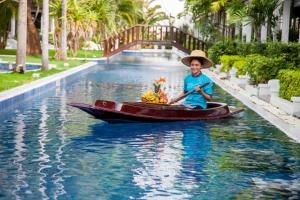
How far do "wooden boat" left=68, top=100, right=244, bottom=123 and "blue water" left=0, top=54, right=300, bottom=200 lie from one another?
0.50 ft

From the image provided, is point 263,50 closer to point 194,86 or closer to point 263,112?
point 263,112

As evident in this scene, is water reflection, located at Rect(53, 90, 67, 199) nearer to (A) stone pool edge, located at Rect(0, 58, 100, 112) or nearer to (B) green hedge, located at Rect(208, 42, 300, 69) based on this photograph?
(A) stone pool edge, located at Rect(0, 58, 100, 112)

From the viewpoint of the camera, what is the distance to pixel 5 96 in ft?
45.7

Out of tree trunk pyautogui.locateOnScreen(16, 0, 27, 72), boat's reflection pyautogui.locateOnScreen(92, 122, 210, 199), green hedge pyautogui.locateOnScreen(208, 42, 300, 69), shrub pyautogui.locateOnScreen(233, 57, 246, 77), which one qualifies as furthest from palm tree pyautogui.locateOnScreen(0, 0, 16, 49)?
boat's reflection pyautogui.locateOnScreen(92, 122, 210, 199)

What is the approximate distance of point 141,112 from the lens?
1144 centimetres

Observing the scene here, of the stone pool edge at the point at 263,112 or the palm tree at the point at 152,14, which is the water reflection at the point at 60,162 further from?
the palm tree at the point at 152,14

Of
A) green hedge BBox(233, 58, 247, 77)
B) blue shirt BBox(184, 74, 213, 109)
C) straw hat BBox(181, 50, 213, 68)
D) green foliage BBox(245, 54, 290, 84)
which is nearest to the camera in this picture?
straw hat BBox(181, 50, 213, 68)

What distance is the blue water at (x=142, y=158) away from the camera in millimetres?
6855

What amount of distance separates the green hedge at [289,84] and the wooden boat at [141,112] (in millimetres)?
2222

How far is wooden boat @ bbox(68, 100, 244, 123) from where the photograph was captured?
11.1m

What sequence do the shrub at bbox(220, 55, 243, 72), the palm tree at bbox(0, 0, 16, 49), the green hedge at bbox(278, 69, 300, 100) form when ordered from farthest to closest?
the palm tree at bbox(0, 0, 16, 49) < the shrub at bbox(220, 55, 243, 72) < the green hedge at bbox(278, 69, 300, 100)

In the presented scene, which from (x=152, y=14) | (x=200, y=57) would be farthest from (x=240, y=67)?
(x=152, y=14)

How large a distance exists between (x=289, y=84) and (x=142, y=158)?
655 centimetres

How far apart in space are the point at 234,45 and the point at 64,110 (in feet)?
61.2
